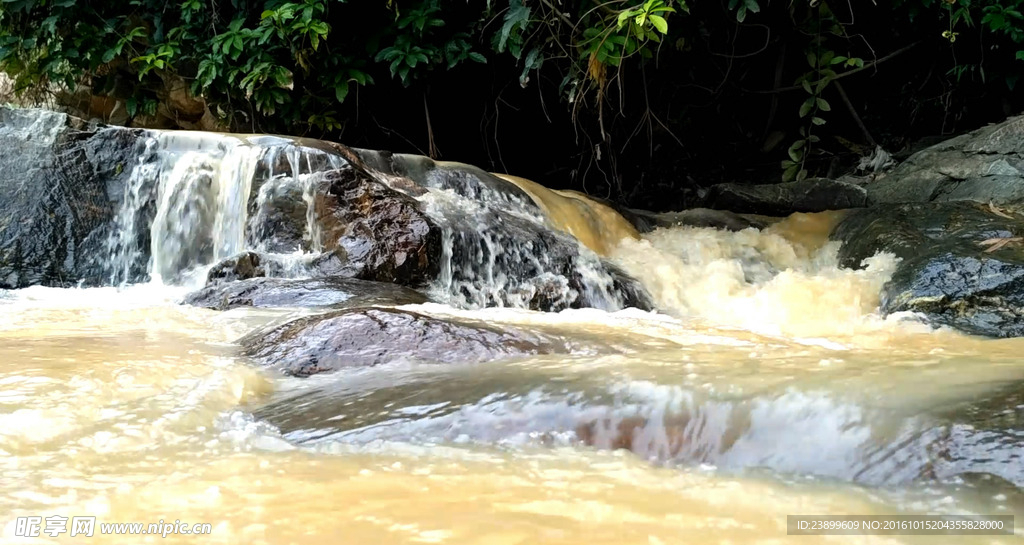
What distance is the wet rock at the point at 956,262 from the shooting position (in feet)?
12.8

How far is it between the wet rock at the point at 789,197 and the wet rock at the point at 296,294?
12.4 ft

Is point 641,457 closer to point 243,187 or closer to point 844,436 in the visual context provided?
point 844,436

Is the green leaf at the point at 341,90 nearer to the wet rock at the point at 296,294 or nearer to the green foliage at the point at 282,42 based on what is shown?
the green foliage at the point at 282,42

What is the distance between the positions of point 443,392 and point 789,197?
5489 mm

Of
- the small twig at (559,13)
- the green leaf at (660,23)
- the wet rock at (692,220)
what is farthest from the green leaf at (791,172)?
the green leaf at (660,23)

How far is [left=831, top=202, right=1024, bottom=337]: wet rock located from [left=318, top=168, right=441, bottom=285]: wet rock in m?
2.63

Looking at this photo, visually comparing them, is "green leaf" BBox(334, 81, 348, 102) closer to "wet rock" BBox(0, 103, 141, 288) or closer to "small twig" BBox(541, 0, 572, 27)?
"wet rock" BBox(0, 103, 141, 288)

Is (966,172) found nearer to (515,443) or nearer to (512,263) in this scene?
(512,263)

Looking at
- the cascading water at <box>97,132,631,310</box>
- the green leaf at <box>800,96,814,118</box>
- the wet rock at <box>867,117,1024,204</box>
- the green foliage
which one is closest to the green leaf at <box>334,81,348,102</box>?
the green foliage

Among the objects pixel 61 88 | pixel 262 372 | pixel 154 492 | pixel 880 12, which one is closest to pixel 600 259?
pixel 262 372

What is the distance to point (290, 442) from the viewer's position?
1727 mm

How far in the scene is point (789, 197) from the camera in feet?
22.0

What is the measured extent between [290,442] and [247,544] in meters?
A: 0.58

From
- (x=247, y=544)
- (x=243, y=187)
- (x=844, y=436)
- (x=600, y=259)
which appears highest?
(x=243, y=187)
